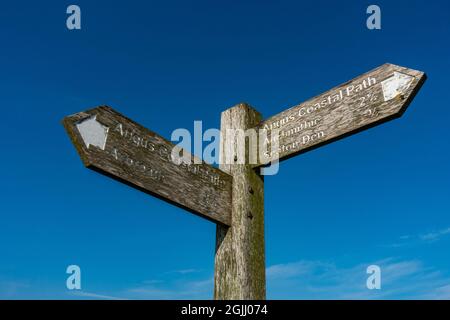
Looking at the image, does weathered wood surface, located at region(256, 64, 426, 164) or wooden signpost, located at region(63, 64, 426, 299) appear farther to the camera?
weathered wood surface, located at region(256, 64, 426, 164)

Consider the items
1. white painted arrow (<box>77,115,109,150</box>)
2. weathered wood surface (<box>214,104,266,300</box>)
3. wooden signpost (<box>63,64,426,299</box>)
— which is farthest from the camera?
weathered wood surface (<box>214,104,266,300</box>)

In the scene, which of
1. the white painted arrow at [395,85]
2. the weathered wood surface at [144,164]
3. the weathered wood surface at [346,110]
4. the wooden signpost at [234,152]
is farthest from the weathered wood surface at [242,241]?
the white painted arrow at [395,85]

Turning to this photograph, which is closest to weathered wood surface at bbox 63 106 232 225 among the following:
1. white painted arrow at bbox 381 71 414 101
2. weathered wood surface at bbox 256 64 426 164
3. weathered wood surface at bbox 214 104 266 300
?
weathered wood surface at bbox 214 104 266 300

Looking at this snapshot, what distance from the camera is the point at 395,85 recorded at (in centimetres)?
265

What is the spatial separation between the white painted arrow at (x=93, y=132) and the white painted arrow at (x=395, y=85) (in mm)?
1895

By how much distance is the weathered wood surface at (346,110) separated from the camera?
2598 millimetres

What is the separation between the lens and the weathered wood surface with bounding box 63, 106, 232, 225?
7.22ft

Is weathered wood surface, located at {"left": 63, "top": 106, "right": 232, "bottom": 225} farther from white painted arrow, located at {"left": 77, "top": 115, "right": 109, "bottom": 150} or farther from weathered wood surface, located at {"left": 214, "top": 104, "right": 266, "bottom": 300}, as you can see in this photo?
weathered wood surface, located at {"left": 214, "top": 104, "right": 266, "bottom": 300}

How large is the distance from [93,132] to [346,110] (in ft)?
5.93

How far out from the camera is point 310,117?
10.2 feet
